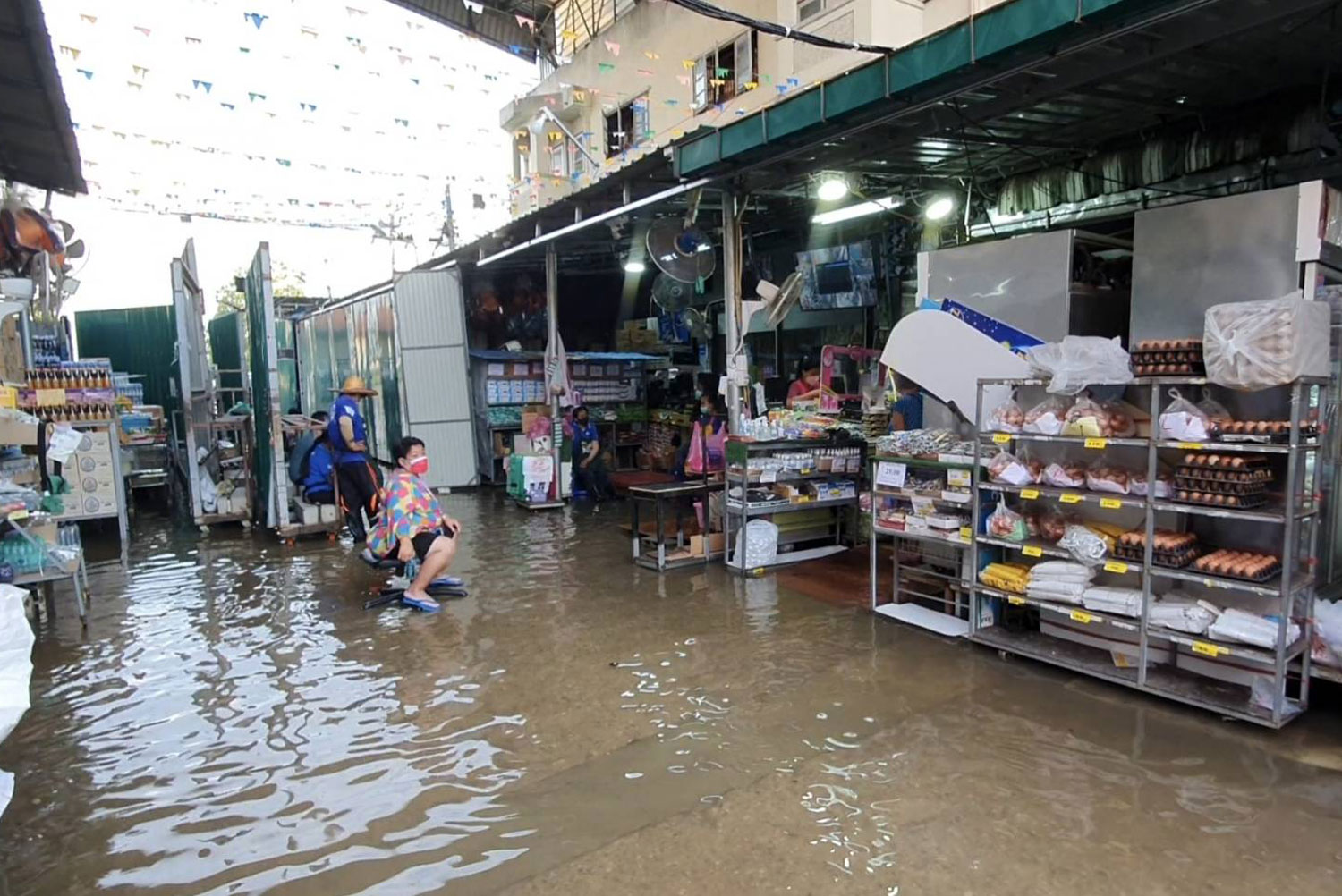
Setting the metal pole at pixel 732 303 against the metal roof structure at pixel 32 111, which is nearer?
the metal roof structure at pixel 32 111

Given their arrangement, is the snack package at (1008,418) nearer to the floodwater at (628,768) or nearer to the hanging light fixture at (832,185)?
the floodwater at (628,768)

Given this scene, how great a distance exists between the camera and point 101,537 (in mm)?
9445

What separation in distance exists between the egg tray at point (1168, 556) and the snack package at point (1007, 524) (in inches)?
25.2

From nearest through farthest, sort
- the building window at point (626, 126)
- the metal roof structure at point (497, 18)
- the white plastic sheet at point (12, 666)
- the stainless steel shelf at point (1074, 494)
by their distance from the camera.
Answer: the white plastic sheet at point (12, 666) → the stainless steel shelf at point (1074, 494) → the building window at point (626, 126) → the metal roof structure at point (497, 18)

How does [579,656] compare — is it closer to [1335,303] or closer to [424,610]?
[424,610]

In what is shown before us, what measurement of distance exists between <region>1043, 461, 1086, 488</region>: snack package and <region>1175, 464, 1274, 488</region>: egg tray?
541mm

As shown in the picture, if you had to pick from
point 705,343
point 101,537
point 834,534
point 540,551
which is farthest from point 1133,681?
point 101,537

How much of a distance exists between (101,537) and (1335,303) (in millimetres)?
11730

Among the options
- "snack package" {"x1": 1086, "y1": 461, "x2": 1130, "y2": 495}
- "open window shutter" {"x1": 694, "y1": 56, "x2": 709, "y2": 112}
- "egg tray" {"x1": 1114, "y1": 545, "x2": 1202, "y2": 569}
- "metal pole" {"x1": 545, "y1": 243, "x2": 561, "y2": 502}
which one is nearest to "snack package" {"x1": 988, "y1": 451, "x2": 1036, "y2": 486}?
"snack package" {"x1": 1086, "y1": 461, "x2": 1130, "y2": 495}

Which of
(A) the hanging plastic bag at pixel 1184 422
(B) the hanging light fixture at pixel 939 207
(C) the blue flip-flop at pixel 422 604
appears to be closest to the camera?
(A) the hanging plastic bag at pixel 1184 422

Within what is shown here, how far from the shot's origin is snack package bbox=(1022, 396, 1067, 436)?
4621 mm

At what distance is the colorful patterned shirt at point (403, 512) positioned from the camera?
618 cm

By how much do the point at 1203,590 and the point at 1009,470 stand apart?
3.88 feet

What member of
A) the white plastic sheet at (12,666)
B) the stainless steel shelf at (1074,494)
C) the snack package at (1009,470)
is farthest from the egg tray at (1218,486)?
the white plastic sheet at (12,666)
